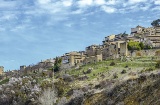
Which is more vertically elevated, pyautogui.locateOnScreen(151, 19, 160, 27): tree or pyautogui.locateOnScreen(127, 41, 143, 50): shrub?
pyautogui.locateOnScreen(151, 19, 160, 27): tree

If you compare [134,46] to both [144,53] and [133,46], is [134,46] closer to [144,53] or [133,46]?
[133,46]

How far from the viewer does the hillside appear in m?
27.9

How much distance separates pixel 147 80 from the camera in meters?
28.6

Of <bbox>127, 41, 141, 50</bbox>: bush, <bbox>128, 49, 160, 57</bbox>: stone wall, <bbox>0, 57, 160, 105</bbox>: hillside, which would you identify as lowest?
<bbox>0, 57, 160, 105</bbox>: hillside

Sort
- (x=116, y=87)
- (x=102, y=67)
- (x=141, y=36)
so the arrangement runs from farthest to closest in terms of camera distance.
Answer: (x=141, y=36) → (x=102, y=67) → (x=116, y=87)

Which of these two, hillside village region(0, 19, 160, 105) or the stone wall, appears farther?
the stone wall

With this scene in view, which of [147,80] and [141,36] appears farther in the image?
[141,36]

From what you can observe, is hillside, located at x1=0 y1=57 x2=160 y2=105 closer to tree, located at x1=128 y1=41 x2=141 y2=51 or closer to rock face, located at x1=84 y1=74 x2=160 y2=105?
rock face, located at x1=84 y1=74 x2=160 y2=105

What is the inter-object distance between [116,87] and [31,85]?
3189 centimetres

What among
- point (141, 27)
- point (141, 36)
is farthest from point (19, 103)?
point (141, 27)

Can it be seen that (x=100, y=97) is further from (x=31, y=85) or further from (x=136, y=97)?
(x=31, y=85)

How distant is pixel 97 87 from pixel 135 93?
650 inches

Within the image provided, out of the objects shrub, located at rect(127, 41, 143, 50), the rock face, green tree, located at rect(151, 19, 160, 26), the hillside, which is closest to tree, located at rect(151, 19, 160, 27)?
green tree, located at rect(151, 19, 160, 26)

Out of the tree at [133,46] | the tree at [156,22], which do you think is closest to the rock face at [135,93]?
the tree at [133,46]
